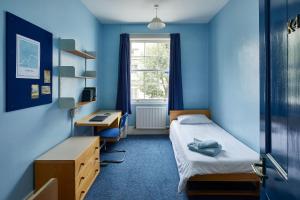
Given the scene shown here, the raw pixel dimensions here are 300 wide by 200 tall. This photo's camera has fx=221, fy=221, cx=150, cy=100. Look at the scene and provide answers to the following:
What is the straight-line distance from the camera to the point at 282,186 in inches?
34.3

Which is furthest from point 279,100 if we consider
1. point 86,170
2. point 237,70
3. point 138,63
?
point 138,63

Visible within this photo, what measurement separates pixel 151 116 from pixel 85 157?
2846 mm

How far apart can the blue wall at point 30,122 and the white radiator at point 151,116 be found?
2112 millimetres

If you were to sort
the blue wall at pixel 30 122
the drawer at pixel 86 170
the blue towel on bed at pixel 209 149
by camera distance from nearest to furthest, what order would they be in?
the blue wall at pixel 30 122 < the drawer at pixel 86 170 < the blue towel on bed at pixel 209 149

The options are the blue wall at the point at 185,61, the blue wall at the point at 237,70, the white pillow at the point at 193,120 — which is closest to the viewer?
the blue wall at the point at 237,70

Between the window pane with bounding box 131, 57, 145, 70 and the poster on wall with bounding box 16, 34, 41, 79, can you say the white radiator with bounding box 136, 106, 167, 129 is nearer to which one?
the window pane with bounding box 131, 57, 145, 70

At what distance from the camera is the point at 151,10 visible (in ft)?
14.2

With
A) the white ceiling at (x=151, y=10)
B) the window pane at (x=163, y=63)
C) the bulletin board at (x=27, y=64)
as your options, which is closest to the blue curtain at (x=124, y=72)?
the white ceiling at (x=151, y=10)

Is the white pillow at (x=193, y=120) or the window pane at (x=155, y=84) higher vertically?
the window pane at (x=155, y=84)

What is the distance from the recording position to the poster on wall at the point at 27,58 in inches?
79.7

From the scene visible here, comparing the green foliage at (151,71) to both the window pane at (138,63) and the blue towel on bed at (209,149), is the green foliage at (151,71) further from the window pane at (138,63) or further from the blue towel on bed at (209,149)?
the blue towel on bed at (209,149)

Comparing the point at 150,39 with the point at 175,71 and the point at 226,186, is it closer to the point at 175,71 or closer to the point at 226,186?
the point at 175,71

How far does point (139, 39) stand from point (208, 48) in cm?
167

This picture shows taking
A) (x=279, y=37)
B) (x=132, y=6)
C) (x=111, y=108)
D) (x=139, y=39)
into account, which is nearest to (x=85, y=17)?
(x=132, y=6)
